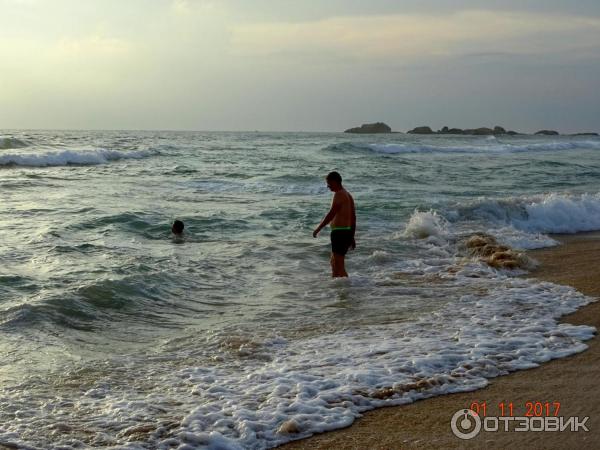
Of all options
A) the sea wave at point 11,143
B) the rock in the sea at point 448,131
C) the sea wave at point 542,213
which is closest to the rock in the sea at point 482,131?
the rock in the sea at point 448,131

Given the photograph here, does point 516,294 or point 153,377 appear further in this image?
point 516,294

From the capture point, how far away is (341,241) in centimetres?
944

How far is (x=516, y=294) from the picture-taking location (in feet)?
26.5

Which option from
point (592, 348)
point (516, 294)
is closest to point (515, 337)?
point (592, 348)

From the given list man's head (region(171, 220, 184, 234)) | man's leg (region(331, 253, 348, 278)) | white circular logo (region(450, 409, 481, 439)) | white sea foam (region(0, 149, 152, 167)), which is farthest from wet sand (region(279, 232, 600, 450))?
white sea foam (region(0, 149, 152, 167))

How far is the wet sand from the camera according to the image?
3943 mm

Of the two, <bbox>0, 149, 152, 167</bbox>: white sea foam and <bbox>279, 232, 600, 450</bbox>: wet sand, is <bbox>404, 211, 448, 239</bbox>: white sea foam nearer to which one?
<bbox>279, 232, 600, 450</bbox>: wet sand

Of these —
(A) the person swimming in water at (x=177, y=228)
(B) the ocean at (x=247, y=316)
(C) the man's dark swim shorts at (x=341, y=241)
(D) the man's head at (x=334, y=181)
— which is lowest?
(B) the ocean at (x=247, y=316)

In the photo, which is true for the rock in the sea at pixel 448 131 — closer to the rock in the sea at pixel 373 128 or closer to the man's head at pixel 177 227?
the rock in the sea at pixel 373 128

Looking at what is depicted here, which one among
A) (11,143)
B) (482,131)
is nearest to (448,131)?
(482,131)

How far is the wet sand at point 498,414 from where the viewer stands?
394 cm

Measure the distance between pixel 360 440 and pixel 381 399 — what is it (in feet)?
2.26

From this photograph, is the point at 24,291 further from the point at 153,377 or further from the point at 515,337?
the point at 515,337

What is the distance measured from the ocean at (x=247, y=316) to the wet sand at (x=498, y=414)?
15cm
